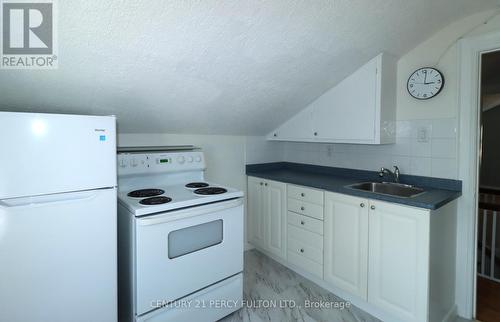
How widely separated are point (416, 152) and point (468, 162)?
35 centimetres

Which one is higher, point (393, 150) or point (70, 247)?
point (393, 150)

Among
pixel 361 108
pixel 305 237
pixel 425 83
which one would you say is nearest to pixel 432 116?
pixel 425 83

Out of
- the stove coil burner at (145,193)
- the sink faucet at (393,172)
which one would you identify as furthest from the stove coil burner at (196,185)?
the sink faucet at (393,172)

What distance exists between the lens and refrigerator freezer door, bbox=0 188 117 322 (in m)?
1.27

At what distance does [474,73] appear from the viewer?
1.96 m

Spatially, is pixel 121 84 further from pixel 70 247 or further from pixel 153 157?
pixel 70 247

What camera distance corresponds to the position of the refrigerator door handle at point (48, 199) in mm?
1265

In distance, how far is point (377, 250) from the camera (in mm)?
1958

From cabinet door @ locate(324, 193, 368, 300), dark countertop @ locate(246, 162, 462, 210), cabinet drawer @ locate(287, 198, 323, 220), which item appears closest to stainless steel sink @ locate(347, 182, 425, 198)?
dark countertop @ locate(246, 162, 462, 210)

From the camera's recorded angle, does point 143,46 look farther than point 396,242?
No

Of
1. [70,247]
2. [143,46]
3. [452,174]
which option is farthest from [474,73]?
[70,247]

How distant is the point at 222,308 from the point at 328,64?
196 centimetres

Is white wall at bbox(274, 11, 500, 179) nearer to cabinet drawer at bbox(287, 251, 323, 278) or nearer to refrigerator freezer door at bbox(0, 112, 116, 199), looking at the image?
cabinet drawer at bbox(287, 251, 323, 278)

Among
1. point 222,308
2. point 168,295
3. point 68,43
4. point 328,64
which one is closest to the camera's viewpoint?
point 68,43
